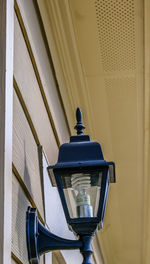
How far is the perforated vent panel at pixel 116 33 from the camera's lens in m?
2.21

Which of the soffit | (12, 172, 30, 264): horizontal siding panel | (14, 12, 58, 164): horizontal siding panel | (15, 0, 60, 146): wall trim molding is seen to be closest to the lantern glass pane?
(12, 172, 30, 264): horizontal siding panel

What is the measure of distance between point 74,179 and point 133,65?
137 cm

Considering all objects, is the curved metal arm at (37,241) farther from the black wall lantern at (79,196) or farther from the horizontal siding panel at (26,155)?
the horizontal siding panel at (26,155)

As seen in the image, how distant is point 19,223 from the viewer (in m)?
1.29

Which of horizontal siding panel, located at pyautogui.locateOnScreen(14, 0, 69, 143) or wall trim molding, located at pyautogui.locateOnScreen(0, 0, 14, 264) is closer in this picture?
wall trim molding, located at pyautogui.locateOnScreen(0, 0, 14, 264)

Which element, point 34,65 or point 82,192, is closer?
point 82,192

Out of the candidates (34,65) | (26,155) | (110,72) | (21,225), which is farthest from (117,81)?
(21,225)

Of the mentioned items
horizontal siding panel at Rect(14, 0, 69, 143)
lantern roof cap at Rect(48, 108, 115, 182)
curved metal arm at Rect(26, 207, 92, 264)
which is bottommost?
curved metal arm at Rect(26, 207, 92, 264)

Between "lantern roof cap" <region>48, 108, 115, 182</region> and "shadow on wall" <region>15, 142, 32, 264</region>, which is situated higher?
"lantern roof cap" <region>48, 108, 115, 182</region>

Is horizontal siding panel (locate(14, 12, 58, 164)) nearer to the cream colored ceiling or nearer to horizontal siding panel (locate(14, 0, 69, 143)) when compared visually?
horizontal siding panel (locate(14, 0, 69, 143))

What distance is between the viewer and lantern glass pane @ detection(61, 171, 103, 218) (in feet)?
4.15

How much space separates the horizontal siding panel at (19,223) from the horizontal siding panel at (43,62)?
0.62 meters

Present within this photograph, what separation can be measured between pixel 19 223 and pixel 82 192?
18cm

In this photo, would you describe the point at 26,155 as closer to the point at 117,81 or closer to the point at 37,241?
the point at 37,241
